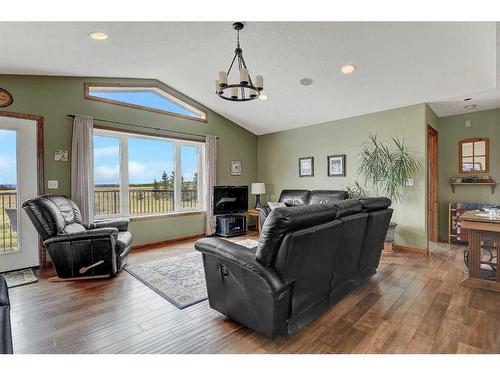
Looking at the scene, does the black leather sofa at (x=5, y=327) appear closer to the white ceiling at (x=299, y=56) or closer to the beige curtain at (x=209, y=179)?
the white ceiling at (x=299, y=56)

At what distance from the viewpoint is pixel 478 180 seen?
4777 millimetres

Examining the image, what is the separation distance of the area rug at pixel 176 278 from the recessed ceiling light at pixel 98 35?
2.84 m

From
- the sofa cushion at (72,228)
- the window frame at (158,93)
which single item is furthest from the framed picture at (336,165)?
the sofa cushion at (72,228)

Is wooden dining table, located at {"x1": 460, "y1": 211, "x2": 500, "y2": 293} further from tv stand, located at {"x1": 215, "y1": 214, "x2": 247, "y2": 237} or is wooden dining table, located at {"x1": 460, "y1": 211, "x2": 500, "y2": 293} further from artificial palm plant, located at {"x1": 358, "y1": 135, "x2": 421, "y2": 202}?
tv stand, located at {"x1": 215, "y1": 214, "x2": 247, "y2": 237}

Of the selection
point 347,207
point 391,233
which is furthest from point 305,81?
point 391,233

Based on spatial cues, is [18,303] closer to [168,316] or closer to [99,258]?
[99,258]

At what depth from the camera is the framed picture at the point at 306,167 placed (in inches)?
233

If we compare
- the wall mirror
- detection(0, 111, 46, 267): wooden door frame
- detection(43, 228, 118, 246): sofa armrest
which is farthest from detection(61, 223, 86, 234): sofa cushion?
the wall mirror

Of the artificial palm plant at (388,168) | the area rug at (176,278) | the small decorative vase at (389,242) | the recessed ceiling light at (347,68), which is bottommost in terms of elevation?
the area rug at (176,278)

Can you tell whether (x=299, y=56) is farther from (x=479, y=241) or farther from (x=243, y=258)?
(x=479, y=241)

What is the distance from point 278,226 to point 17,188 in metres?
3.86

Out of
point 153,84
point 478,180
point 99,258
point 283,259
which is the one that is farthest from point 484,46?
point 99,258

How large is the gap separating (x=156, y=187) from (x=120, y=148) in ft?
3.16

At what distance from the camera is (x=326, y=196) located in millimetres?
5250
